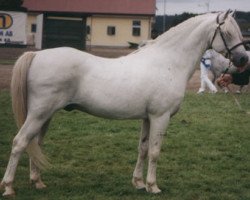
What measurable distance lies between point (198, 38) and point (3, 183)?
9.73ft

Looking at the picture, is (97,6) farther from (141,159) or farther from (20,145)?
(20,145)

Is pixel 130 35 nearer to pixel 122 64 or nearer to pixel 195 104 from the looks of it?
pixel 195 104

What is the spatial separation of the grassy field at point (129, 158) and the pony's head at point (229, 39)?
5.71 ft

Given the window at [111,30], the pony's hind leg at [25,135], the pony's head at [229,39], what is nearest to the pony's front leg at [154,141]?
the pony's head at [229,39]

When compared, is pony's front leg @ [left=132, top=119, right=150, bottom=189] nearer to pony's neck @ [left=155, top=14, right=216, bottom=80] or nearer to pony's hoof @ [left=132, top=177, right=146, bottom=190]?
pony's hoof @ [left=132, top=177, right=146, bottom=190]

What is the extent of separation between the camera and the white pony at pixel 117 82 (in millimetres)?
5871

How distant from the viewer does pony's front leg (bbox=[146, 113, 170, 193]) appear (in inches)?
243

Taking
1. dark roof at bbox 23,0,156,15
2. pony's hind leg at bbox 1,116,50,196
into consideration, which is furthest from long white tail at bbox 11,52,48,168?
dark roof at bbox 23,0,156,15

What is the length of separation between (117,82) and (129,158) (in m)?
2.53

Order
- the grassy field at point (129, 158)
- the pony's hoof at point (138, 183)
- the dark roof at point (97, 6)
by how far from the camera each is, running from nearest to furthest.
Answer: the grassy field at point (129, 158) → the pony's hoof at point (138, 183) → the dark roof at point (97, 6)

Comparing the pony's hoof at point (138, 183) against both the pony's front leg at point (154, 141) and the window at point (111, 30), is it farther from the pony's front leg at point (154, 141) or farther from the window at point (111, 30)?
the window at point (111, 30)

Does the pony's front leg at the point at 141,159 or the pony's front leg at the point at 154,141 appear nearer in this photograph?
the pony's front leg at the point at 154,141

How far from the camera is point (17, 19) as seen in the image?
40219 mm

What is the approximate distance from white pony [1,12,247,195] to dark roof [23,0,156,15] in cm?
5207
